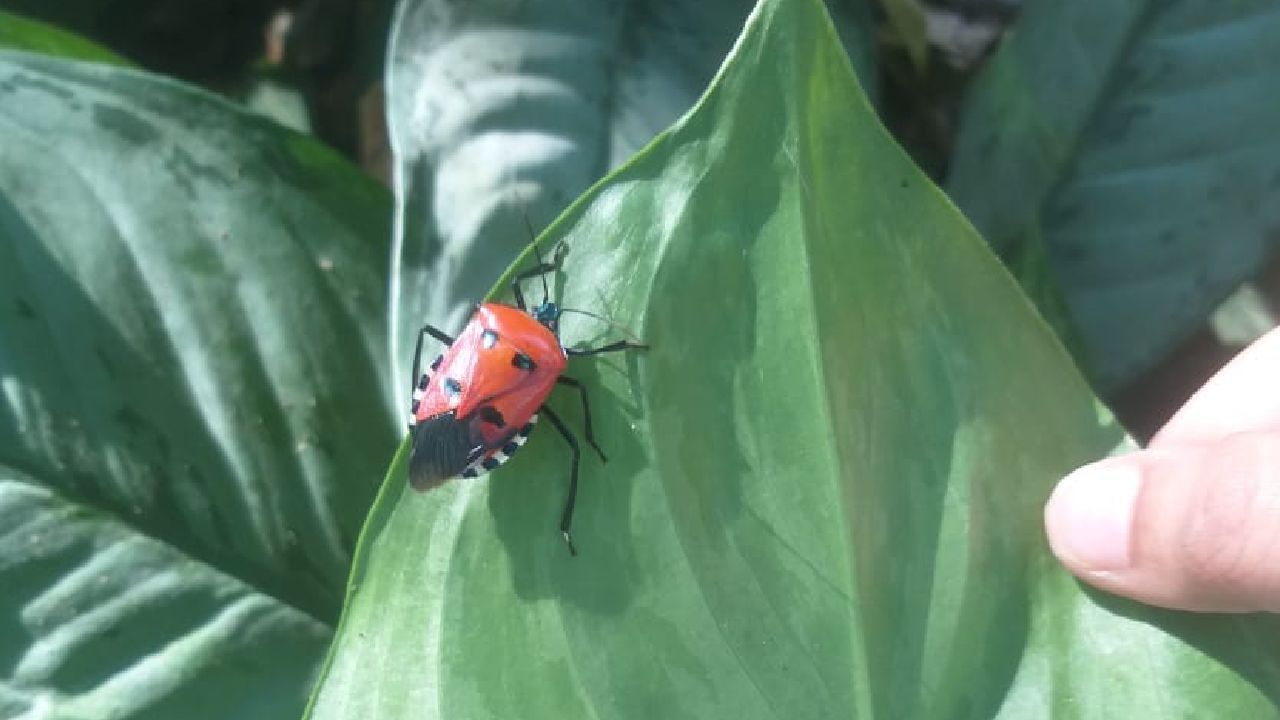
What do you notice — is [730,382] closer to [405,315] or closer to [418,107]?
[405,315]

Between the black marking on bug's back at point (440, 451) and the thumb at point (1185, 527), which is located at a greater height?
the black marking on bug's back at point (440, 451)

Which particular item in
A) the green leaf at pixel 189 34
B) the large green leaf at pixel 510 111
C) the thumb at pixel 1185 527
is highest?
the green leaf at pixel 189 34

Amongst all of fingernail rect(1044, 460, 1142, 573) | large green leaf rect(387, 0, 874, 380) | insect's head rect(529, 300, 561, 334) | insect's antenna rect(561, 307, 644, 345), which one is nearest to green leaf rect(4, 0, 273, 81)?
large green leaf rect(387, 0, 874, 380)

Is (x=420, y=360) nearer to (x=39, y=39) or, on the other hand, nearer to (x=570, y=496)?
(x=570, y=496)

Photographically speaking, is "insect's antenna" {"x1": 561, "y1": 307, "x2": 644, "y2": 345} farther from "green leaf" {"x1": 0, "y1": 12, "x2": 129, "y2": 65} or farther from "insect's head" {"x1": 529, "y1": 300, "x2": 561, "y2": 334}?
"green leaf" {"x1": 0, "y1": 12, "x2": 129, "y2": 65}

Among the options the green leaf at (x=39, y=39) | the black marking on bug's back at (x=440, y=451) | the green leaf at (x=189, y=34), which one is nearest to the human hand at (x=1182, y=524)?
the black marking on bug's back at (x=440, y=451)

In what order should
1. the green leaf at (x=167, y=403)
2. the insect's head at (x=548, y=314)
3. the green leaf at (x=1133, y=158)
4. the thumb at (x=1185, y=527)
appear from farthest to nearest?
the green leaf at (x=1133, y=158) → the green leaf at (x=167, y=403) → the insect's head at (x=548, y=314) → the thumb at (x=1185, y=527)

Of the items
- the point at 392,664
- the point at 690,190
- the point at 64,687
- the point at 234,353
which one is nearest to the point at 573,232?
the point at 690,190

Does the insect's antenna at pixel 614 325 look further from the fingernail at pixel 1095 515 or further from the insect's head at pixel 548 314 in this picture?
the fingernail at pixel 1095 515
